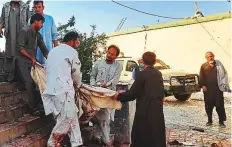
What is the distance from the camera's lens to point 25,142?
434 centimetres

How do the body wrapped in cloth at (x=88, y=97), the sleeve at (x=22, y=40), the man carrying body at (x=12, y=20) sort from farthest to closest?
the man carrying body at (x=12, y=20) < the sleeve at (x=22, y=40) < the body wrapped in cloth at (x=88, y=97)

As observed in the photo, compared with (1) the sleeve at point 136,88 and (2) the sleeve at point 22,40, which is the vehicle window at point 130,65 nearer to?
(2) the sleeve at point 22,40

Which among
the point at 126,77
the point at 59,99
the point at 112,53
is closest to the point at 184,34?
the point at 126,77

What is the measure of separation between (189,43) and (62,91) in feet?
52.1

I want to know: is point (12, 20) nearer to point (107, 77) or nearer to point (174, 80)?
point (107, 77)

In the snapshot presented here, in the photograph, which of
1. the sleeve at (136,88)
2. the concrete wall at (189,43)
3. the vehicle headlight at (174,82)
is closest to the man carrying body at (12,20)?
the sleeve at (136,88)

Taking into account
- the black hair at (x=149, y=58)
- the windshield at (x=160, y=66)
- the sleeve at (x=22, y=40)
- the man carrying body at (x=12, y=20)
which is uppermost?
the man carrying body at (x=12, y=20)

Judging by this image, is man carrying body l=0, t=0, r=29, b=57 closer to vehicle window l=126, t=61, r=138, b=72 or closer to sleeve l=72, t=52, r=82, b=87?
sleeve l=72, t=52, r=82, b=87

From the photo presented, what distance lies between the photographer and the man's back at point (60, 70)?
13.3 feet

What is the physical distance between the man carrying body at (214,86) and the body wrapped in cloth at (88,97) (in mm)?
4340

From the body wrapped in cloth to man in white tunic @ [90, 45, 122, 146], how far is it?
1.04 ft

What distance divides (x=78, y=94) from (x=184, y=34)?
15.6m

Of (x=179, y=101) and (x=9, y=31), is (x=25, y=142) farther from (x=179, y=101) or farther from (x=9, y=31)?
(x=179, y=101)

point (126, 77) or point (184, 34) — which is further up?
point (184, 34)
